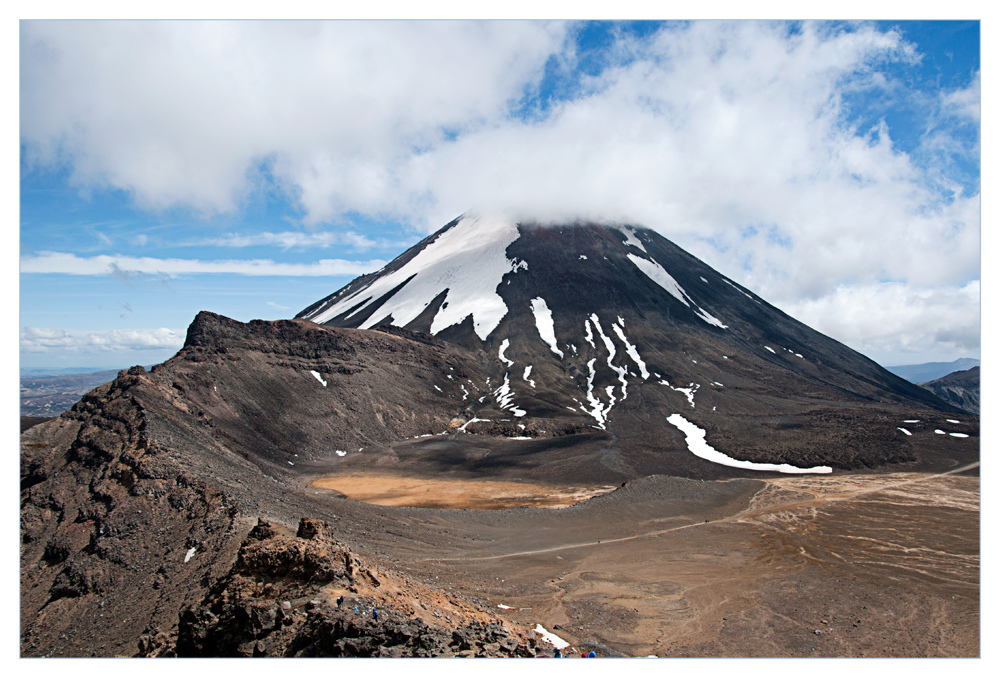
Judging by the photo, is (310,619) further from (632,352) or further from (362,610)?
(632,352)

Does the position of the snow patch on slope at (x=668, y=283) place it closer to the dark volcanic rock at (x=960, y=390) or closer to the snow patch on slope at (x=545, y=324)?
the snow patch on slope at (x=545, y=324)

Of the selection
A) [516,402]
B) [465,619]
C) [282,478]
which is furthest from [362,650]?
[516,402]

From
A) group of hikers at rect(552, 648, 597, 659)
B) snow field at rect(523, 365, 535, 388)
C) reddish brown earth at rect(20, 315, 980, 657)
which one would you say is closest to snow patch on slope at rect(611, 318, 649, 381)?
snow field at rect(523, 365, 535, 388)

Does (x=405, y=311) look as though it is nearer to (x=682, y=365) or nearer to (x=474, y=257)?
(x=474, y=257)

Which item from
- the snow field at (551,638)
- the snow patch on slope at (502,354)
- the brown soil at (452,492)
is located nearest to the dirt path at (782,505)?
the snow field at (551,638)

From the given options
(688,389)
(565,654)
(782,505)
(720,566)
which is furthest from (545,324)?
(565,654)
